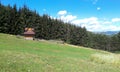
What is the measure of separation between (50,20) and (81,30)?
1922cm

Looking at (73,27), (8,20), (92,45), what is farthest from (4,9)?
(92,45)

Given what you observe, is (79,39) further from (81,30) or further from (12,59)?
(12,59)

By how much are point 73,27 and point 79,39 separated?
19.3ft

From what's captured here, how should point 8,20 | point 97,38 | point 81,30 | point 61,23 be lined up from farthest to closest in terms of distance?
point 97,38 < point 81,30 < point 61,23 < point 8,20

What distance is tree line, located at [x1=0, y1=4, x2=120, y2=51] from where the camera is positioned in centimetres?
7300

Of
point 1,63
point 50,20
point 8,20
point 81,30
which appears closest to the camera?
point 1,63

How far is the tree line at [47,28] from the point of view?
73.0m

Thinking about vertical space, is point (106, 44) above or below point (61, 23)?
below

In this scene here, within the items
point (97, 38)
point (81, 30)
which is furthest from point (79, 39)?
point (97, 38)

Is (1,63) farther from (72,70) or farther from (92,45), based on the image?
(92,45)

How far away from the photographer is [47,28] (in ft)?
279

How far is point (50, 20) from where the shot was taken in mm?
90312

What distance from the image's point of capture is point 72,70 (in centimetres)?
1224

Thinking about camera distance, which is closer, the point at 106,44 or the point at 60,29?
the point at 60,29
